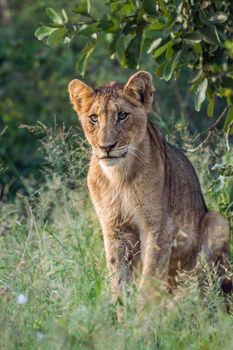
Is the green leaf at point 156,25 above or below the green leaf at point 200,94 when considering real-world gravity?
above

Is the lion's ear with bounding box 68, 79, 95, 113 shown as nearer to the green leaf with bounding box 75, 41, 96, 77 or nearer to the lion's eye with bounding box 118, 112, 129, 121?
the green leaf with bounding box 75, 41, 96, 77

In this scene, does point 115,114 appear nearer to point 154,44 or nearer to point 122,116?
point 122,116

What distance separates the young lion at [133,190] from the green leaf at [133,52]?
203mm

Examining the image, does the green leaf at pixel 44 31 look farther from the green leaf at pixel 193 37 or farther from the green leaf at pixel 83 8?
the green leaf at pixel 193 37

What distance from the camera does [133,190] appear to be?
654 centimetres

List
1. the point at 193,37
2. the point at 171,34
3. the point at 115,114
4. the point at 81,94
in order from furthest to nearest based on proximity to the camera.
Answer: the point at 81,94
the point at 115,114
the point at 171,34
the point at 193,37

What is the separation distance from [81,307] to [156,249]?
101 cm

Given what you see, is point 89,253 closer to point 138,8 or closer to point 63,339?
point 138,8

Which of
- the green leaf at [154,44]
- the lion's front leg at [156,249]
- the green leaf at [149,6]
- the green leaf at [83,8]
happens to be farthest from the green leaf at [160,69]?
the lion's front leg at [156,249]

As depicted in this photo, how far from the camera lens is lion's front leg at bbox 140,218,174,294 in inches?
252

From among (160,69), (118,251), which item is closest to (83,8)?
(160,69)

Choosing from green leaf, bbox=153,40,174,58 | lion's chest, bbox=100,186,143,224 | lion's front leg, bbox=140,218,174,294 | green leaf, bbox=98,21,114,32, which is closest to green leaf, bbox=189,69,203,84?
green leaf, bbox=153,40,174,58

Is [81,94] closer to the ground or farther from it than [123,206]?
farther from it

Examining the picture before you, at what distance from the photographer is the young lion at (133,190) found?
639 centimetres
